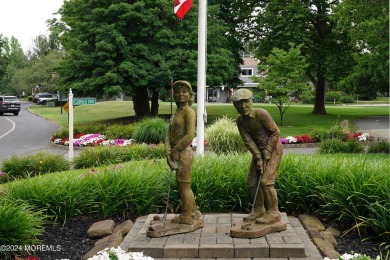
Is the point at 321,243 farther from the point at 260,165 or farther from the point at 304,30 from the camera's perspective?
the point at 304,30

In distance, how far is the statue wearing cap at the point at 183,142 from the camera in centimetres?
557

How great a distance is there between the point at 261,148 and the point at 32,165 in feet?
25.4

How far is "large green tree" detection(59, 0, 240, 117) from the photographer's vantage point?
81.6 feet

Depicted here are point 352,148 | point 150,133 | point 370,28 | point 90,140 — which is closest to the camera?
point 352,148

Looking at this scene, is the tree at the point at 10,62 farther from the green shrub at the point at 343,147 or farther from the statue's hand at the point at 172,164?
the statue's hand at the point at 172,164

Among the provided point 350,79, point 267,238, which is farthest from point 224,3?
point 267,238

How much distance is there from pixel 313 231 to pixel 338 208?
72 cm

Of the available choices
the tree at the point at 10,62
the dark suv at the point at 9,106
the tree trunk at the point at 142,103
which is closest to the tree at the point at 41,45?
the tree at the point at 10,62

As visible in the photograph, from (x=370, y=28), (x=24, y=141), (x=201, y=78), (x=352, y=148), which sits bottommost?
(x=24, y=141)

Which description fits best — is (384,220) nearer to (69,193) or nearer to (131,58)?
(69,193)

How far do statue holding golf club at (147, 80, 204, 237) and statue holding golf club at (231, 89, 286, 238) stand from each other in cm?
56

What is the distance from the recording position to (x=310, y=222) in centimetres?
647

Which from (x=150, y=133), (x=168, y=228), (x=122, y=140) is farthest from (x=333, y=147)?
(x=168, y=228)

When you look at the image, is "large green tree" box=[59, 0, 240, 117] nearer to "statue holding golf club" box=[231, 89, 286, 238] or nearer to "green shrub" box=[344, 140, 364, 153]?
"green shrub" box=[344, 140, 364, 153]
